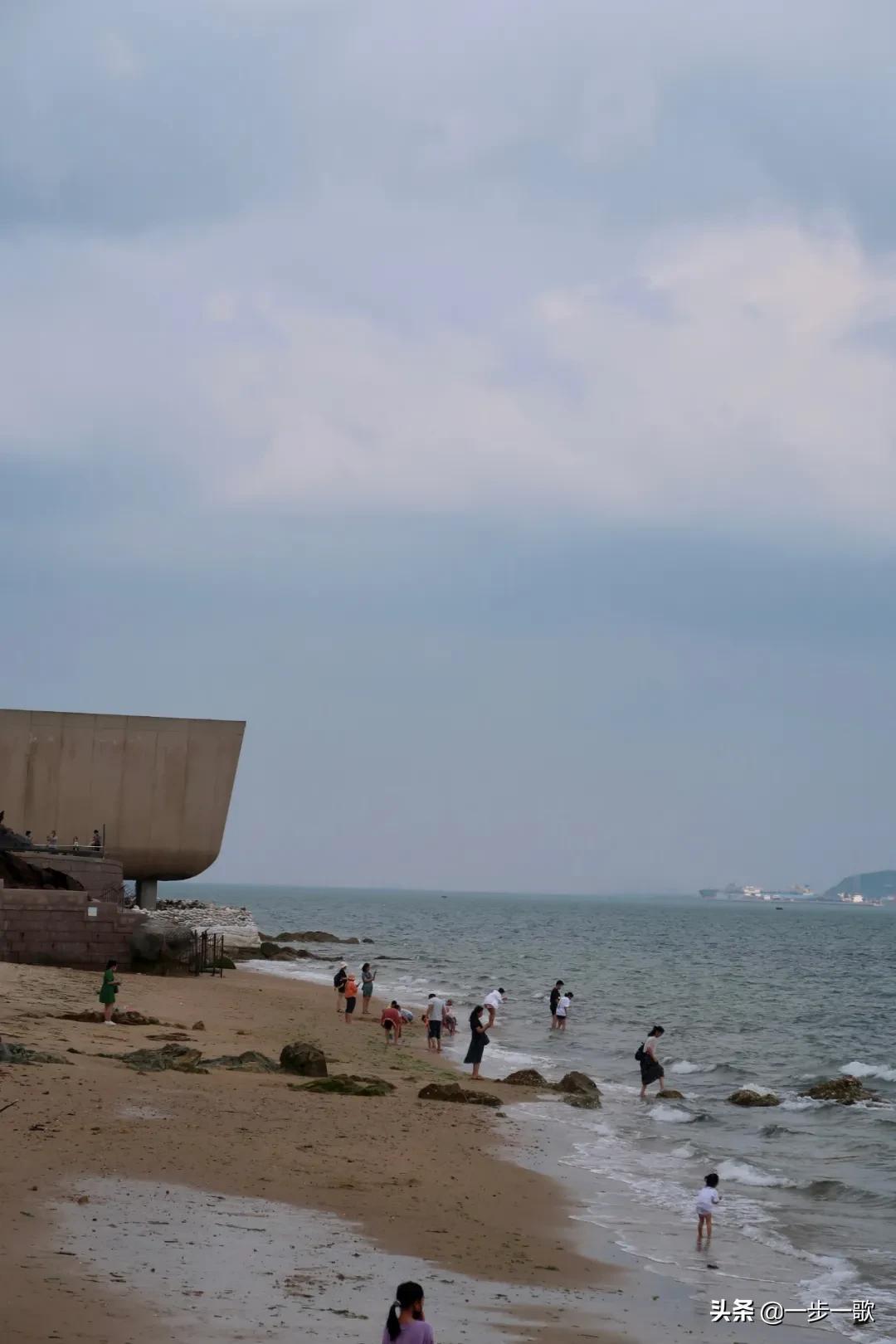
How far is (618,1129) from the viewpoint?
23453 millimetres

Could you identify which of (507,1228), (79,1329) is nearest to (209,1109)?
(507,1228)

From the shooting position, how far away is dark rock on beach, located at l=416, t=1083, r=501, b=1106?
75.3 feet

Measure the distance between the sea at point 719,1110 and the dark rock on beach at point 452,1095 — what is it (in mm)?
700

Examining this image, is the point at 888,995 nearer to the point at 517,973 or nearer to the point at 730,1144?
the point at 517,973

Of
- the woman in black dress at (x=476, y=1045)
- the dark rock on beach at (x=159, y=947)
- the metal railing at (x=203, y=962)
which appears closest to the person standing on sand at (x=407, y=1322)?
the woman in black dress at (x=476, y=1045)

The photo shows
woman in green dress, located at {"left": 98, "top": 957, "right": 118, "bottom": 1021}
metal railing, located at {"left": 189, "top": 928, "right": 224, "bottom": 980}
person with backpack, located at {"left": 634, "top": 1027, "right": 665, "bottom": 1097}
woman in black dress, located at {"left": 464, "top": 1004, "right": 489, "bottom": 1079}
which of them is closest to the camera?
woman in green dress, located at {"left": 98, "top": 957, "right": 118, "bottom": 1021}

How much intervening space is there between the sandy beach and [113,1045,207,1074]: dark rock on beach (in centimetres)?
31

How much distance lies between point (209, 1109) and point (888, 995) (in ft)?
160

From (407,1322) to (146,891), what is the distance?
4880 cm

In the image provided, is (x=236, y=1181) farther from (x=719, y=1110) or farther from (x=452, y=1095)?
(x=719, y=1110)

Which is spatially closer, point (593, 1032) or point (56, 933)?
point (56, 933)

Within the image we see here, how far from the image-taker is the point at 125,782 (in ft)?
171

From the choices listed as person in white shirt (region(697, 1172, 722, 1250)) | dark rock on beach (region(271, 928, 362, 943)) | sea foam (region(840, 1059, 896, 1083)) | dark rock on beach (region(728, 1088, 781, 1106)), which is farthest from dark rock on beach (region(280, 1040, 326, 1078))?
dark rock on beach (region(271, 928, 362, 943))

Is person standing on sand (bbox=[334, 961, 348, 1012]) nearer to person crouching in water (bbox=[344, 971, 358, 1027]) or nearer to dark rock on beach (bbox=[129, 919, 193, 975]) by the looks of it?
person crouching in water (bbox=[344, 971, 358, 1027])
